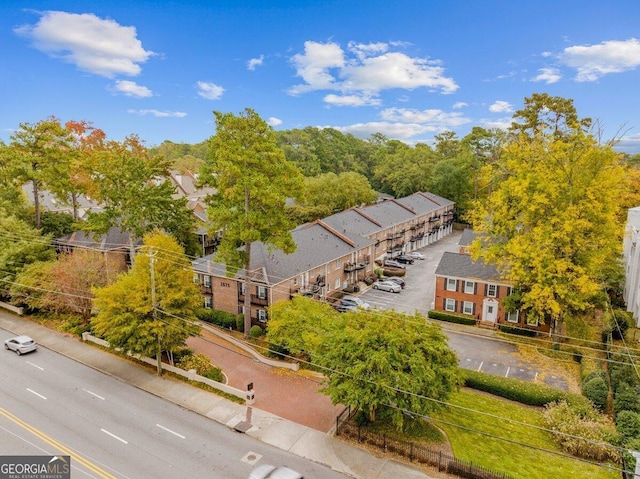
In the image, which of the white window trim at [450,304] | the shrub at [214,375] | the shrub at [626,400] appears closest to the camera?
the shrub at [626,400]

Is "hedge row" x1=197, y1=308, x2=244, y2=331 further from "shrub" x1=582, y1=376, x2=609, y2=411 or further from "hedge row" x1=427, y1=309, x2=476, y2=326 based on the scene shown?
"shrub" x1=582, y1=376, x2=609, y2=411

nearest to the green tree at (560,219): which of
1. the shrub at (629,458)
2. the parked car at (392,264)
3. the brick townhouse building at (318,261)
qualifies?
the shrub at (629,458)

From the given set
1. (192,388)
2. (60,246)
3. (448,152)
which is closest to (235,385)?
(192,388)

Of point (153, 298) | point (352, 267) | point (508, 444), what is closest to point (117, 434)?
point (153, 298)

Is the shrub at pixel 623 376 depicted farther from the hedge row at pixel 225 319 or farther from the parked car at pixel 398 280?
the hedge row at pixel 225 319

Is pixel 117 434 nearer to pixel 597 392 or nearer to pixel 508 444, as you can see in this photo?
pixel 508 444

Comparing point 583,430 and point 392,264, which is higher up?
point 392,264

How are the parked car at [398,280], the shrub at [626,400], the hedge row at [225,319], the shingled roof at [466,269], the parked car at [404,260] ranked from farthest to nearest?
1. the parked car at [404,260]
2. the parked car at [398,280]
3. the shingled roof at [466,269]
4. the hedge row at [225,319]
5. the shrub at [626,400]
